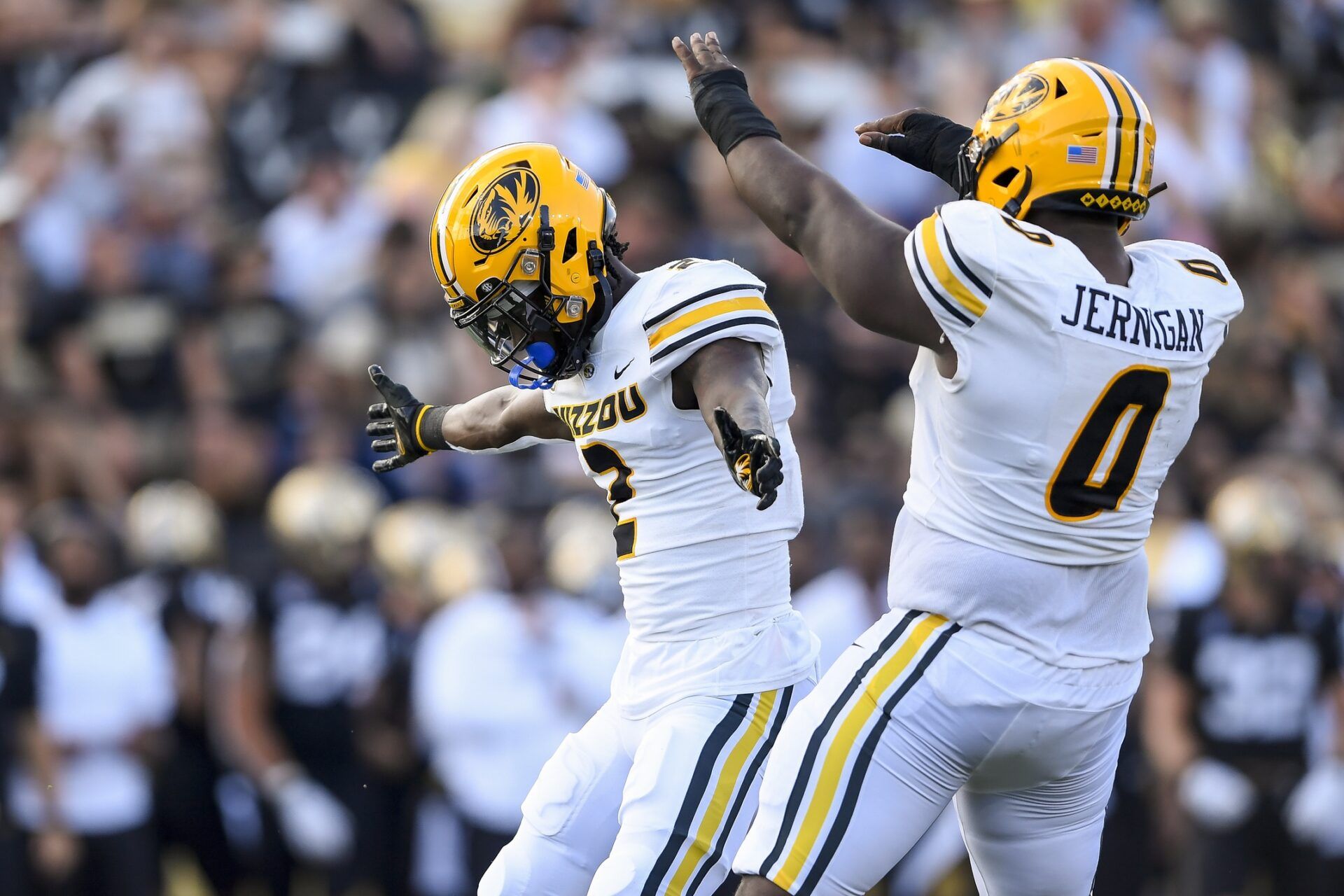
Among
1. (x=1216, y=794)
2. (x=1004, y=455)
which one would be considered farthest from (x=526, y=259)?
(x=1216, y=794)

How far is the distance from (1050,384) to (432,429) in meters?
2.12

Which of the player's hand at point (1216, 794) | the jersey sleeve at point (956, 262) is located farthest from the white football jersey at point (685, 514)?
the player's hand at point (1216, 794)

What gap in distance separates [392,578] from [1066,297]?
558 cm

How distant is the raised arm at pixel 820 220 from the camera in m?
3.71

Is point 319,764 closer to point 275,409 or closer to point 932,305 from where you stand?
point 275,409

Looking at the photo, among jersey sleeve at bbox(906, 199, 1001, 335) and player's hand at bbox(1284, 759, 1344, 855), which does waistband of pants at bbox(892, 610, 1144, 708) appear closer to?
jersey sleeve at bbox(906, 199, 1001, 335)

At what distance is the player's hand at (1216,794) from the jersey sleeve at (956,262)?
16.9 ft

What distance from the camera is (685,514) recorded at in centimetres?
443

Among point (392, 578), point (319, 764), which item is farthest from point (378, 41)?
point (319, 764)

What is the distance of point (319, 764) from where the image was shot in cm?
852

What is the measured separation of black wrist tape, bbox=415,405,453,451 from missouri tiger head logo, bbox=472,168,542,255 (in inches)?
35.0

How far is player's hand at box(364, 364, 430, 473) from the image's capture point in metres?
5.27

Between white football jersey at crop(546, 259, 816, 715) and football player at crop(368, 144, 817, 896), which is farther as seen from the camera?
white football jersey at crop(546, 259, 816, 715)

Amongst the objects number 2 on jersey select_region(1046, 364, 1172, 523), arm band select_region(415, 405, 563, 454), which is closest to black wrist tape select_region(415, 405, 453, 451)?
arm band select_region(415, 405, 563, 454)
